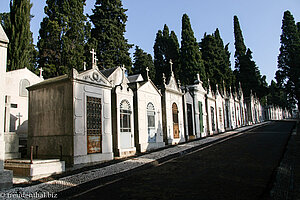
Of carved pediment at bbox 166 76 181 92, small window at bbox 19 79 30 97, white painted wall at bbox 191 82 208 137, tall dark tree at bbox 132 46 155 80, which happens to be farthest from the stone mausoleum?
tall dark tree at bbox 132 46 155 80

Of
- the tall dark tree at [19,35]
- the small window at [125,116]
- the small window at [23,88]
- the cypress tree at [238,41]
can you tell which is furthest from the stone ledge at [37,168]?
the cypress tree at [238,41]

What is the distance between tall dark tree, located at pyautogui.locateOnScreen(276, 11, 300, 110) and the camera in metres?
39.1

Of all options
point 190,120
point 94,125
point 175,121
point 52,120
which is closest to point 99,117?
point 94,125

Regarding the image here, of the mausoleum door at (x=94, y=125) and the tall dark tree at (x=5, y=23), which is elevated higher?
the tall dark tree at (x=5, y=23)

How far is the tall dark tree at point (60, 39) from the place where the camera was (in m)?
27.3

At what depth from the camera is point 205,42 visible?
45.3 metres

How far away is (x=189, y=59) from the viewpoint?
3828cm

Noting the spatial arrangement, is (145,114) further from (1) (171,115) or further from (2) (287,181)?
(2) (287,181)

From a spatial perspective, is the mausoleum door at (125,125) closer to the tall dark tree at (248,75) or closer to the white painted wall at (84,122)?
the white painted wall at (84,122)

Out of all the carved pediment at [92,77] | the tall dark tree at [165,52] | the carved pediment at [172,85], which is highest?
the tall dark tree at [165,52]

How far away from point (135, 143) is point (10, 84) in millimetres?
9349

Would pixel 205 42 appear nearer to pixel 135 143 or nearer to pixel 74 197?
pixel 135 143

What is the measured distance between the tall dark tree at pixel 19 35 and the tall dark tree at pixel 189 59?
22.7 m

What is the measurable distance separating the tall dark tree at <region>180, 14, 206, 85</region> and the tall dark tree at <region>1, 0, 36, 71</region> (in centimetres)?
2268
